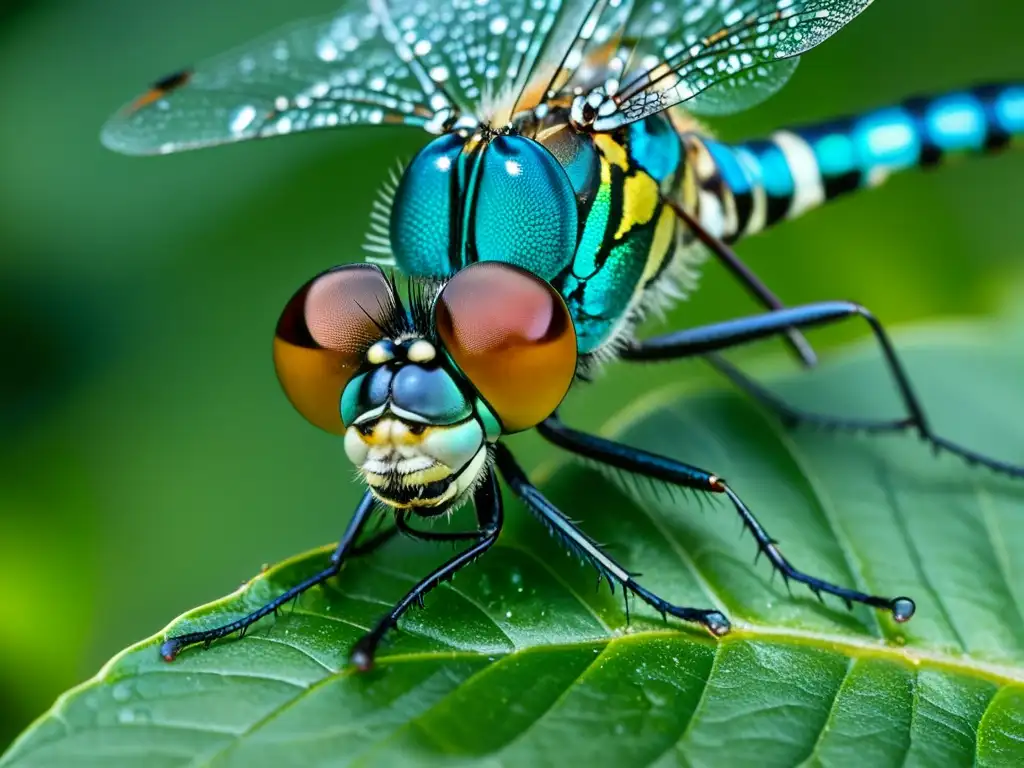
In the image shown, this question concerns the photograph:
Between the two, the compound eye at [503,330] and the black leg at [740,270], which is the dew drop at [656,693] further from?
the black leg at [740,270]

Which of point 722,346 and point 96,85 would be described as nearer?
point 722,346

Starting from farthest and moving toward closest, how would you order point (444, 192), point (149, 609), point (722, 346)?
point (149, 609), point (722, 346), point (444, 192)

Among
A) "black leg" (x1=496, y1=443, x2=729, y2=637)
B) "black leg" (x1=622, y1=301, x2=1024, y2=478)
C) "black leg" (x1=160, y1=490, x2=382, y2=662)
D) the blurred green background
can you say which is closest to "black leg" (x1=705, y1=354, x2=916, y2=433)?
"black leg" (x1=622, y1=301, x2=1024, y2=478)

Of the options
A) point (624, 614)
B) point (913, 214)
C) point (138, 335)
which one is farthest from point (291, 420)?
point (913, 214)

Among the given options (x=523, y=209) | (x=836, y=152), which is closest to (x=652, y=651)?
(x=523, y=209)

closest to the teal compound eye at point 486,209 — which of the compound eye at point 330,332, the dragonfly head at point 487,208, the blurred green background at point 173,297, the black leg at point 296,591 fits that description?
the dragonfly head at point 487,208

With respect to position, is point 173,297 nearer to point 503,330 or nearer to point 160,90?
point 160,90

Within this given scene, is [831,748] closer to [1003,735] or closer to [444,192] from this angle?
[1003,735]
